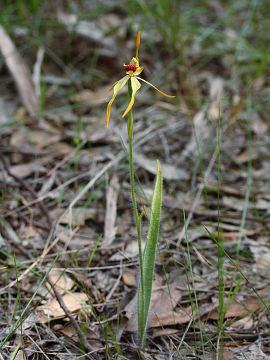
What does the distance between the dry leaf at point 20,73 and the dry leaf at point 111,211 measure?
46.1 inches

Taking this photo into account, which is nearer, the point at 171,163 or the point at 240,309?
the point at 240,309

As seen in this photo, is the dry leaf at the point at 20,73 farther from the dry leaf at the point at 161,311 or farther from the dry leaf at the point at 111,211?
the dry leaf at the point at 161,311

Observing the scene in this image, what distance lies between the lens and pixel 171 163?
8.86 feet

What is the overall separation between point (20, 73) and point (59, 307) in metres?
2.22

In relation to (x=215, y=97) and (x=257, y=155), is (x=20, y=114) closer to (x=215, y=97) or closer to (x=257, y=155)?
(x=215, y=97)

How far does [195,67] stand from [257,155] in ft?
4.21

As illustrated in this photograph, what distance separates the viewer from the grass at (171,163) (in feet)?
5.32

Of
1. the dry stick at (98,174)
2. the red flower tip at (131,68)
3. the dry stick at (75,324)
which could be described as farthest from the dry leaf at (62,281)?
the red flower tip at (131,68)

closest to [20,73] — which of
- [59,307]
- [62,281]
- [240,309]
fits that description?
[62,281]

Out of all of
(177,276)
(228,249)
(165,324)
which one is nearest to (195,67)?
(228,249)

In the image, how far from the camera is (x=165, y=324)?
1.66 metres

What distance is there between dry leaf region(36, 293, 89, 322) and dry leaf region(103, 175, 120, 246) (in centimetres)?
38

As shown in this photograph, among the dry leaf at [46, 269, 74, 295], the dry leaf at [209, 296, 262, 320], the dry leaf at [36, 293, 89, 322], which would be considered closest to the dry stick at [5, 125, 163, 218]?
the dry leaf at [46, 269, 74, 295]

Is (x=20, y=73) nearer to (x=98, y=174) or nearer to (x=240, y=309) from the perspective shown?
(x=98, y=174)
